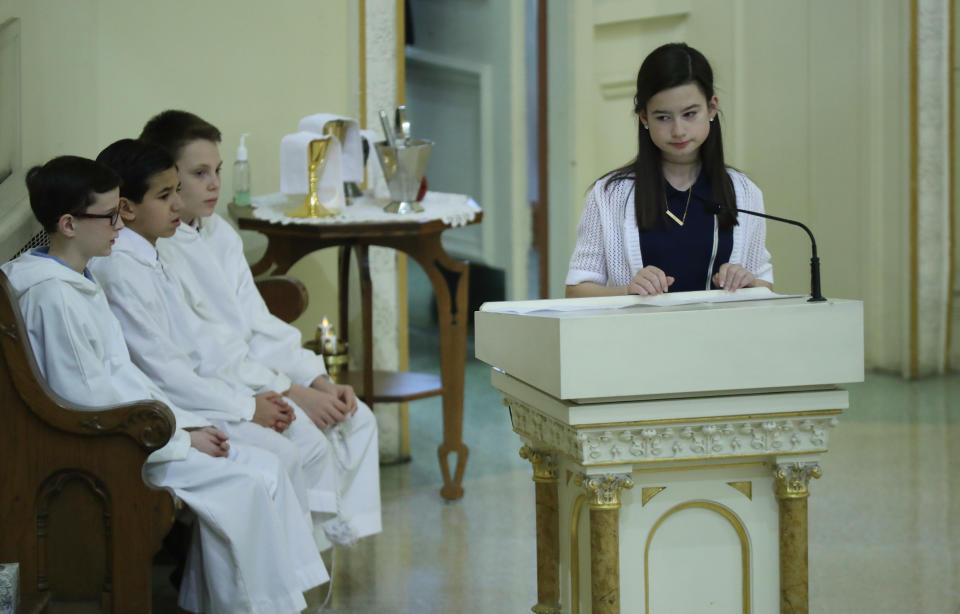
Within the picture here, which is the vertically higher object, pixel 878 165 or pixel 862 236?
pixel 878 165

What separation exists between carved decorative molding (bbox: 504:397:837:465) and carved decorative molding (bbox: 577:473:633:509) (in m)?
0.02

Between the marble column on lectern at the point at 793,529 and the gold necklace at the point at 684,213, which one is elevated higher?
the gold necklace at the point at 684,213

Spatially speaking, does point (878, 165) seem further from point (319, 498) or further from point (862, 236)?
point (319, 498)

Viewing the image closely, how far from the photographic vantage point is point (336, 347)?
11.8ft

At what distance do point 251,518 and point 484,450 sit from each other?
7.31 ft

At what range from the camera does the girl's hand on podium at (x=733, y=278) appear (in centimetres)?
179

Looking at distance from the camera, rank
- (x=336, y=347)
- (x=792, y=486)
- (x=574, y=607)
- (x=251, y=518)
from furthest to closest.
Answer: (x=336, y=347)
(x=251, y=518)
(x=574, y=607)
(x=792, y=486)

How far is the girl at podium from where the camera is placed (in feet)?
6.22

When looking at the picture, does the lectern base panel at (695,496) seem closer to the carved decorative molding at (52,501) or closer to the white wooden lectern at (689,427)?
the white wooden lectern at (689,427)

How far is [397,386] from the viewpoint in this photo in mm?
3719

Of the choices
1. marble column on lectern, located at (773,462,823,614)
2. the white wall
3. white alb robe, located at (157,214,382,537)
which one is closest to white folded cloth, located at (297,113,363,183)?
the white wall

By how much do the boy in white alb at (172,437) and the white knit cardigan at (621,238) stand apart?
→ 846mm

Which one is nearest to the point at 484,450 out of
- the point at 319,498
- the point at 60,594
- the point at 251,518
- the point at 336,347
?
the point at 336,347

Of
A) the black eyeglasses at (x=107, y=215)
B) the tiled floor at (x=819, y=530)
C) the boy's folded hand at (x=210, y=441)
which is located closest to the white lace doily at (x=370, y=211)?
the tiled floor at (x=819, y=530)
